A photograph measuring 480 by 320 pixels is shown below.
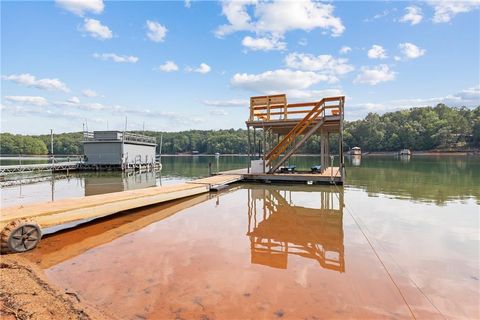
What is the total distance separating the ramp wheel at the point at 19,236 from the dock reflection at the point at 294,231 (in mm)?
4589

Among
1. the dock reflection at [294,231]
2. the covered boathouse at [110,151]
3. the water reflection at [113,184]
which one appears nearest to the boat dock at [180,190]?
the dock reflection at [294,231]

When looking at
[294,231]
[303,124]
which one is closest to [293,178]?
[303,124]

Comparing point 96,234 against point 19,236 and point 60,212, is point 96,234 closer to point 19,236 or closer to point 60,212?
point 60,212

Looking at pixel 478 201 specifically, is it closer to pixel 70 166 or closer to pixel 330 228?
pixel 330 228

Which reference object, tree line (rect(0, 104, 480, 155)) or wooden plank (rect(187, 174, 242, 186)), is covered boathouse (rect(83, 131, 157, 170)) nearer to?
wooden plank (rect(187, 174, 242, 186))

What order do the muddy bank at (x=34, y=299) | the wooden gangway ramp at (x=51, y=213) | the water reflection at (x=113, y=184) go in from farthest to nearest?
the water reflection at (x=113, y=184) → the wooden gangway ramp at (x=51, y=213) → the muddy bank at (x=34, y=299)

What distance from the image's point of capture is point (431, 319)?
12.5 ft

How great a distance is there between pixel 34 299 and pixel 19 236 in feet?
8.61

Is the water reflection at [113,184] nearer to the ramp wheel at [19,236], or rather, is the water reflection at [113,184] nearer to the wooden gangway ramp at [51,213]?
the wooden gangway ramp at [51,213]

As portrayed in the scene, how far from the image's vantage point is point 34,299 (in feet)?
13.4

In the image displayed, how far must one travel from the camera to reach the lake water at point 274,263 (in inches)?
161

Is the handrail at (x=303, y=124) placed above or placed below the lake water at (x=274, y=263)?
above

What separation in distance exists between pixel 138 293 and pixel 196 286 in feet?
2.77

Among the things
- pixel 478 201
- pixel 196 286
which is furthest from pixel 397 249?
pixel 478 201
